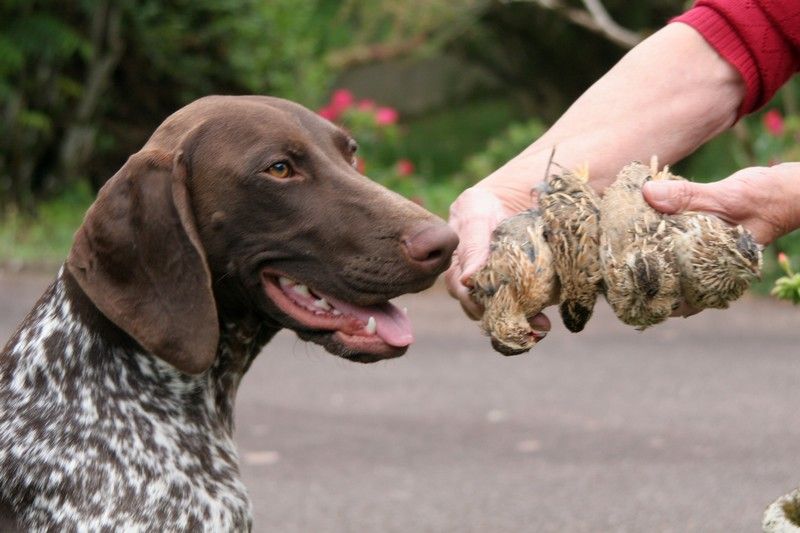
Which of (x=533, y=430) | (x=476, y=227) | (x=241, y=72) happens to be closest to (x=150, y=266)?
(x=476, y=227)

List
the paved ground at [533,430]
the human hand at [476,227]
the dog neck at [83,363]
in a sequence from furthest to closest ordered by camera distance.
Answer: the paved ground at [533,430]
the dog neck at [83,363]
the human hand at [476,227]

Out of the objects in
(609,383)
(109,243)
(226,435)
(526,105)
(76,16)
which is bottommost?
(526,105)

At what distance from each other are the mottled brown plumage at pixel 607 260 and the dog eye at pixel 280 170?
2.10 ft

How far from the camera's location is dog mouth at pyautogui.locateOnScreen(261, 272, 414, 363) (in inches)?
141

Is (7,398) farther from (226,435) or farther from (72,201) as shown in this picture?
(72,201)

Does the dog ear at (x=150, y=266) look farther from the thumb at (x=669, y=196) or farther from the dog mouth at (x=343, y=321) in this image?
the thumb at (x=669, y=196)

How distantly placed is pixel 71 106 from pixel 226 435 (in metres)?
10.4

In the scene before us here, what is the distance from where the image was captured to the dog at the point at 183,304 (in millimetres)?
3457

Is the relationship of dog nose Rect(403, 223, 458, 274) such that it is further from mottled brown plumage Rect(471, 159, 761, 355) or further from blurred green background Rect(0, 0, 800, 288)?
blurred green background Rect(0, 0, 800, 288)

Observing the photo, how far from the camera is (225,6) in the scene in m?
13.5

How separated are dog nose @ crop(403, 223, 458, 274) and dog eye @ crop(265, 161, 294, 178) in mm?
383

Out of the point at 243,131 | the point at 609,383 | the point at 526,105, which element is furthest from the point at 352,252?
the point at 526,105

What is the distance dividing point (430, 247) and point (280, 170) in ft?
1.57

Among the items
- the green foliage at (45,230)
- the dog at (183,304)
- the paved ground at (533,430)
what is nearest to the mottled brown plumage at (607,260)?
the dog at (183,304)
